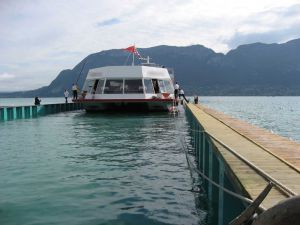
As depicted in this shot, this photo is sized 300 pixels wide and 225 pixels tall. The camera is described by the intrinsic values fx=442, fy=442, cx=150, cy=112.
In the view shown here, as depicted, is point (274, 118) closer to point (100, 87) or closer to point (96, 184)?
point (100, 87)

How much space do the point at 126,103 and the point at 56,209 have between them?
29.3 metres

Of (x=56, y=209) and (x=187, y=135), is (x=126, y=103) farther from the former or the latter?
(x=56, y=209)

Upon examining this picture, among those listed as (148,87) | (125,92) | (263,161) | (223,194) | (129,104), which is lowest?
(223,194)

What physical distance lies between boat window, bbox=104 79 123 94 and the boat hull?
1068 mm

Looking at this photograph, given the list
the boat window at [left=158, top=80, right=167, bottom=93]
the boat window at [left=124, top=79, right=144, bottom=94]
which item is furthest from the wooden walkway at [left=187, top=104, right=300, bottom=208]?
the boat window at [left=158, top=80, right=167, bottom=93]

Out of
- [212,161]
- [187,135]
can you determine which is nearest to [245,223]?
[212,161]

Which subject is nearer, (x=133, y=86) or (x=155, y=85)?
(x=133, y=86)

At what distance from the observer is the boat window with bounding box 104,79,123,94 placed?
3903 centimetres

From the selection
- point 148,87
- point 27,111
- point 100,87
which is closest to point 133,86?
point 148,87

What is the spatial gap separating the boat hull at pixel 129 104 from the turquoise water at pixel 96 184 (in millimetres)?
18014

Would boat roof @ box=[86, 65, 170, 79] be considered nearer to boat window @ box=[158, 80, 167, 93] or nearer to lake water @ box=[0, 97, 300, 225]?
boat window @ box=[158, 80, 167, 93]

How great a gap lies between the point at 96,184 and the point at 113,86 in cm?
2824

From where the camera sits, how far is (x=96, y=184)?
37.3ft

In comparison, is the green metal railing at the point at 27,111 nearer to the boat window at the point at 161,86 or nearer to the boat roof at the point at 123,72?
the boat roof at the point at 123,72
